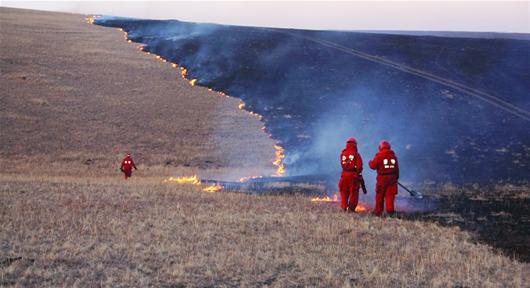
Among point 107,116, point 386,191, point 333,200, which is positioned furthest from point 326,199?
point 107,116

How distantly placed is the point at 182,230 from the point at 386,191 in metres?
5.97

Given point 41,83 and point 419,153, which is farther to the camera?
point 41,83

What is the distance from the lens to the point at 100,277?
10.4 meters

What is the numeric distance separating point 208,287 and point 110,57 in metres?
45.4

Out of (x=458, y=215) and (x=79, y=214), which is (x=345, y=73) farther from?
(x=79, y=214)

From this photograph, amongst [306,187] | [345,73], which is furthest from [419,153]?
[345,73]

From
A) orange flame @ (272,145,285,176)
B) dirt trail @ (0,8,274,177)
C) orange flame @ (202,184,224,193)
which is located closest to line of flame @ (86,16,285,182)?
orange flame @ (272,145,285,176)

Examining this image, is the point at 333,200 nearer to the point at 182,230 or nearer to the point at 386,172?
the point at 386,172

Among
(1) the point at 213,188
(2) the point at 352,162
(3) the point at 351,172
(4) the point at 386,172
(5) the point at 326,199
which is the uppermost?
(2) the point at 352,162

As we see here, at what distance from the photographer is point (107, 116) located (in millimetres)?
39812

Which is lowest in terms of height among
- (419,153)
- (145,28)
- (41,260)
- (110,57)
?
(41,260)

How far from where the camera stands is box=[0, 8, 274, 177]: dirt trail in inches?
1257

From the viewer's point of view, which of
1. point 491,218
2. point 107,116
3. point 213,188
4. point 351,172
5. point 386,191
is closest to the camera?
point 386,191

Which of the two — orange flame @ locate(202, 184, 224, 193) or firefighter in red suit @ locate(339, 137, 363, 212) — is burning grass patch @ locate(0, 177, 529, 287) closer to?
firefighter in red suit @ locate(339, 137, 363, 212)
